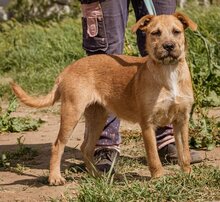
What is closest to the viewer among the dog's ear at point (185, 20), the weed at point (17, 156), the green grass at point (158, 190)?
the green grass at point (158, 190)

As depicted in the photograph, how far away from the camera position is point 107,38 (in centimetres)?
578

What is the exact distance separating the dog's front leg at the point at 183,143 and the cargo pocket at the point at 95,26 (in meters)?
0.99

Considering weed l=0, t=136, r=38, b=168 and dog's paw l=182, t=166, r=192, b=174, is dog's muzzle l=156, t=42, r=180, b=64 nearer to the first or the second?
dog's paw l=182, t=166, r=192, b=174

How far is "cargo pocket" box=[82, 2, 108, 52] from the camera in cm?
575

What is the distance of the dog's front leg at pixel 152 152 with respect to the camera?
5.10 meters

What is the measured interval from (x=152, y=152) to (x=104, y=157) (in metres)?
0.82

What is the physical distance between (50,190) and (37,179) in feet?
1.32

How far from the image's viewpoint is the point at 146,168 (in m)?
5.71

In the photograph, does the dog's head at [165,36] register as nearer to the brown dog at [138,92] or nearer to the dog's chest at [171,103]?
the brown dog at [138,92]

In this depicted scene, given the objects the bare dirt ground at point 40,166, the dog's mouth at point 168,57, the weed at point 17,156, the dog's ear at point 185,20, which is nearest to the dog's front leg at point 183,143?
the bare dirt ground at point 40,166

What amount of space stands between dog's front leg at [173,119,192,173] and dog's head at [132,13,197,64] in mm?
527

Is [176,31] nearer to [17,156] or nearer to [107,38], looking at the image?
[107,38]

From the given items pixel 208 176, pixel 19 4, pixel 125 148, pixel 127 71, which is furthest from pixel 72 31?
pixel 208 176

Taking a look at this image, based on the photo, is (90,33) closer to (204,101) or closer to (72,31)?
(204,101)
